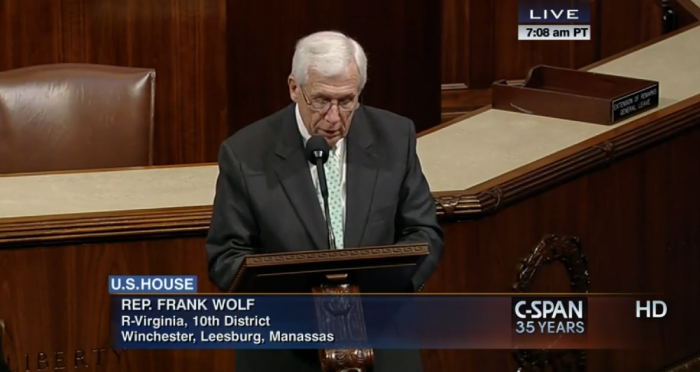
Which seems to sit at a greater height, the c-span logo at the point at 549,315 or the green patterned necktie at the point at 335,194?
the green patterned necktie at the point at 335,194

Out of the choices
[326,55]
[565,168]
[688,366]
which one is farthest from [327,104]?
[688,366]

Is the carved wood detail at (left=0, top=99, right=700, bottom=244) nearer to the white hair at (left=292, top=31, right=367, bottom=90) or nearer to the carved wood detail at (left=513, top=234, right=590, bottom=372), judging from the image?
the carved wood detail at (left=513, top=234, right=590, bottom=372)

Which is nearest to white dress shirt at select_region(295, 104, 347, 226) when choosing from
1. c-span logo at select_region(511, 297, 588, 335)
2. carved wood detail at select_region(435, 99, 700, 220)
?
c-span logo at select_region(511, 297, 588, 335)

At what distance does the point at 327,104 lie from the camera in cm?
317

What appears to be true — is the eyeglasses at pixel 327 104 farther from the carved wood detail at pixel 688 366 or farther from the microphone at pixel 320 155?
the carved wood detail at pixel 688 366

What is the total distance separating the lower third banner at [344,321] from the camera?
9.77ft

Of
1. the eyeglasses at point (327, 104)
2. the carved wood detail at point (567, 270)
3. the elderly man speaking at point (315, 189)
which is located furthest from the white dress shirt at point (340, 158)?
the carved wood detail at point (567, 270)

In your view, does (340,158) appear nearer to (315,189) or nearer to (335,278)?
(315,189)

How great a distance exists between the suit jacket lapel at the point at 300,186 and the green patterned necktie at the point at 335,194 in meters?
0.05

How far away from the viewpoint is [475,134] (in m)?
4.71

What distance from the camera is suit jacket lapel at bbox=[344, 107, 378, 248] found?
10.6 ft

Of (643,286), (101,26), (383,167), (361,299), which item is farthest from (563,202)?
(101,26)

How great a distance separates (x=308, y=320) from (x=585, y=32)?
3.97m

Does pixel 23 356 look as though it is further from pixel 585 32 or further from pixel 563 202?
pixel 585 32
